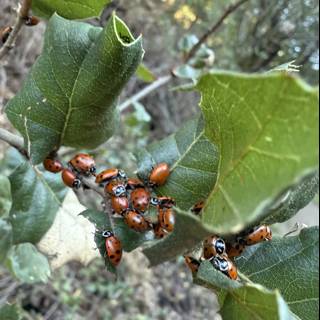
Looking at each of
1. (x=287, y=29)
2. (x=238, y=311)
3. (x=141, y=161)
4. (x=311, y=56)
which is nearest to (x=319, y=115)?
(x=238, y=311)

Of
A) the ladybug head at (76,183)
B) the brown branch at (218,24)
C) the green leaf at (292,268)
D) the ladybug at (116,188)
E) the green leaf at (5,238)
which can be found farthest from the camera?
the brown branch at (218,24)

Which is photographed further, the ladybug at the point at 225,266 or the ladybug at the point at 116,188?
the ladybug at the point at 116,188

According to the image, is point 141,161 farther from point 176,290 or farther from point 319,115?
point 176,290

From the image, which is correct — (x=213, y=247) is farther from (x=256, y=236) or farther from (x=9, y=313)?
(x=9, y=313)

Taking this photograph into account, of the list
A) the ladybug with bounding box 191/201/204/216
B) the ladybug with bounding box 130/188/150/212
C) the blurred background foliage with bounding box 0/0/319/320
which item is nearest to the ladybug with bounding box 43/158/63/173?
the ladybug with bounding box 130/188/150/212

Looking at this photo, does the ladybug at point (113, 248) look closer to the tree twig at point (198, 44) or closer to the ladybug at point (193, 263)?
the ladybug at point (193, 263)

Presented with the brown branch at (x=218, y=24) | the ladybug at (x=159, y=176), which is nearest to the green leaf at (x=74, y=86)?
the ladybug at (x=159, y=176)
